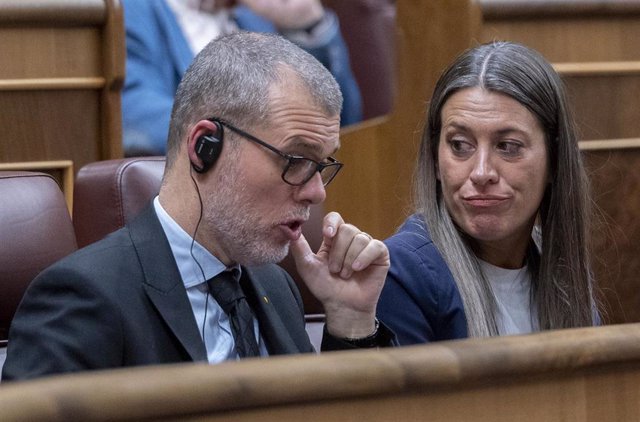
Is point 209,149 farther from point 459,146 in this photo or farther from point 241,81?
point 459,146

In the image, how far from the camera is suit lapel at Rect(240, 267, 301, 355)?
4.26 feet

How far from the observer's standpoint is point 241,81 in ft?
4.12

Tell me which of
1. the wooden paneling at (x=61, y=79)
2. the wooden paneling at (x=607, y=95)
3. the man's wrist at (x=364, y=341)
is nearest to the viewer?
the man's wrist at (x=364, y=341)

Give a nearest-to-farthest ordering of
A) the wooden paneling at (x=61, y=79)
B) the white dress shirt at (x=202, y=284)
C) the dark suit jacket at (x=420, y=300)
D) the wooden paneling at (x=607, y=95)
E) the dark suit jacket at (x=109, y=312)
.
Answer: the dark suit jacket at (x=109, y=312)
the white dress shirt at (x=202, y=284)
the dark suit jacket at (x=420, y=300)
the wooden paneling at (x=61, y=79)
the wooden paneling at (x=607, y=95)

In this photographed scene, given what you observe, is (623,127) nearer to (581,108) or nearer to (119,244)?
(581,108)

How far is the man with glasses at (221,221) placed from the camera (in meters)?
1.15

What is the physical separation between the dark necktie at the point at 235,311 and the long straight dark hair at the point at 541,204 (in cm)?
34

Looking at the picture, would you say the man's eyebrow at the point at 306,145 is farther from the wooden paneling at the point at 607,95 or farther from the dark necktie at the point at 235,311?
the wooden paneling at the point at 607,95

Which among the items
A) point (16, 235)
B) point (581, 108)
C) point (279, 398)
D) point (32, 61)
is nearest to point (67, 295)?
point (16, 235)

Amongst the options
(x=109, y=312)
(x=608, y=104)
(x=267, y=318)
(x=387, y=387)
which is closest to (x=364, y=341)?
(x=267, y=318)

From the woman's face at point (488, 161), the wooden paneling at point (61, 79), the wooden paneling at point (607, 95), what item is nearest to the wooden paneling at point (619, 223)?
the wooden paneling at point (607, 95)

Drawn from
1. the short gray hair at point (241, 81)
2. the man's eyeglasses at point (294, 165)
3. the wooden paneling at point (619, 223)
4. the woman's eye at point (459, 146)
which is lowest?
the wooden paneling at point (619, 223)

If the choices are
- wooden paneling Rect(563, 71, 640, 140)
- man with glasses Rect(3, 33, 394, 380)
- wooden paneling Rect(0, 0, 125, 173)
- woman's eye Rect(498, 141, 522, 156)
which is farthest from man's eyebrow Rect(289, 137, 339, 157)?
wooden paneling Rect(563, 71, 640, 140)

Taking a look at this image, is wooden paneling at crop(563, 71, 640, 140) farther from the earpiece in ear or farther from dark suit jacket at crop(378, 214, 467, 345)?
the earpiece in ear
